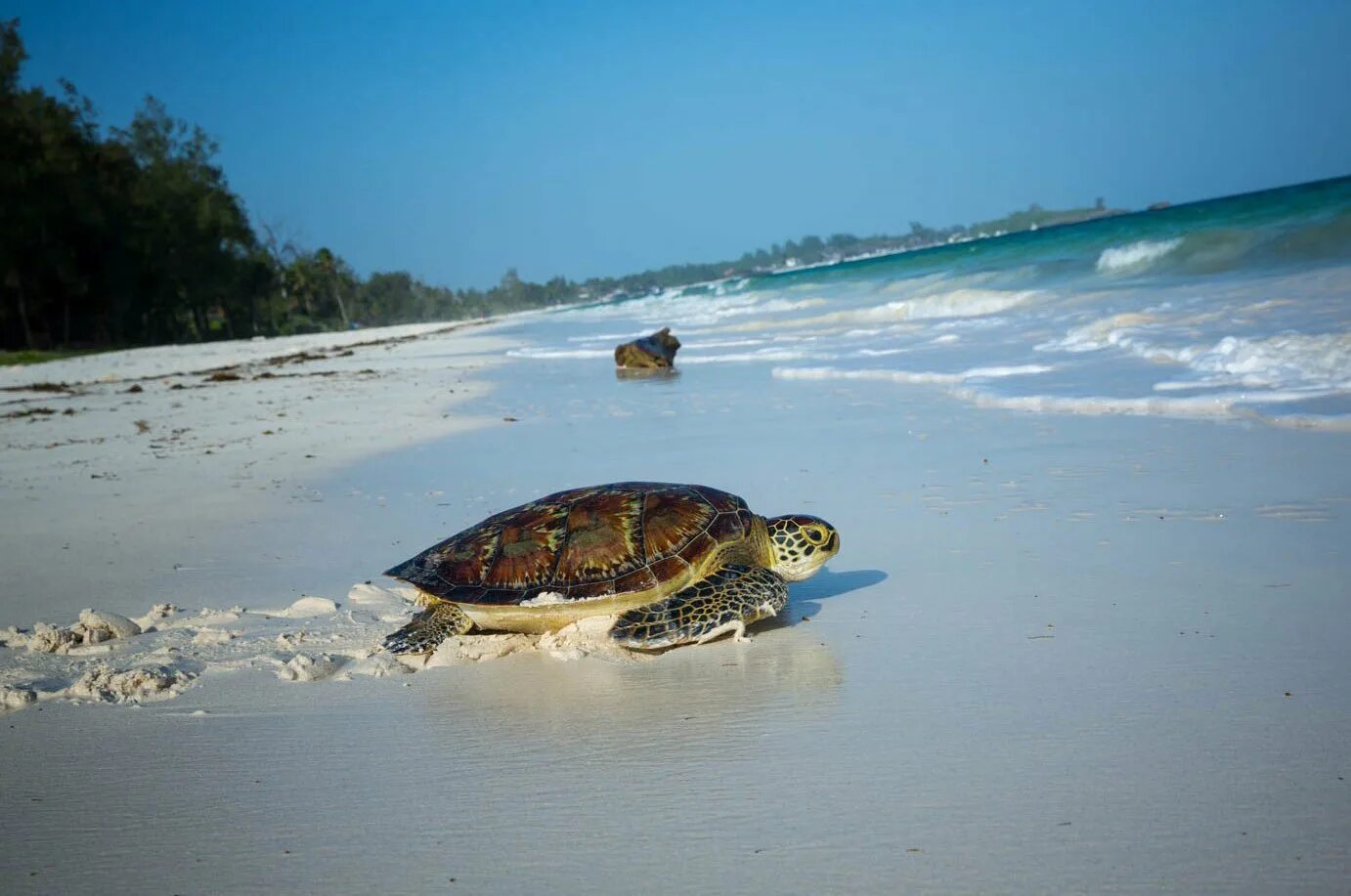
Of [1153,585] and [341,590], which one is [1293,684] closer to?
[1153,585]

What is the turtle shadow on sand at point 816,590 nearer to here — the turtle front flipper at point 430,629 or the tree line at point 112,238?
the turtle front flipper at point 430,629

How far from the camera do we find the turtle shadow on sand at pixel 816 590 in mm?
4230

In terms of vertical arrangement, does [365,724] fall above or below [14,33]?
below

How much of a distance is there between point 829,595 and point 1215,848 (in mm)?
2357

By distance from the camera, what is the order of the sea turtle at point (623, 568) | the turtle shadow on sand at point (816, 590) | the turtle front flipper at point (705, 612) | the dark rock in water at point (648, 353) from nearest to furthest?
the turtle front flipper at point (705, 612) < the sea turtle at point (623, 568) < the turtle shadow on sand at point (816, 590) < the dark rock in water at point (648, 353)

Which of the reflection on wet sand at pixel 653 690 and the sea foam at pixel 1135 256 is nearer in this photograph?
the reflection on wet sand at pixel 653 690

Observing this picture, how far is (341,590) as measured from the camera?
486 centimetres

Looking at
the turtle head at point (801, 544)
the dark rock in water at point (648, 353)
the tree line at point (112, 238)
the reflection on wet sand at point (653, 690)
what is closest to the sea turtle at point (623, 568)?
the turtle head at point (801, 544)

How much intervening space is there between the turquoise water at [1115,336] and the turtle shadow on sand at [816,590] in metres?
4.14

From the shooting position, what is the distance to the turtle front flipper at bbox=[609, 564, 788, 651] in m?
3.81

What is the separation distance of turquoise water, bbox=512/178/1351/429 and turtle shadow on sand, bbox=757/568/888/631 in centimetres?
414

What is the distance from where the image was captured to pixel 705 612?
3.85m

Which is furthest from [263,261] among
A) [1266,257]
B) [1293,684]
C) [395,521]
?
[1293,684]

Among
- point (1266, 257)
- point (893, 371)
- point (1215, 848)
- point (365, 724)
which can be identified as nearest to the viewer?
point (1215, 848)
